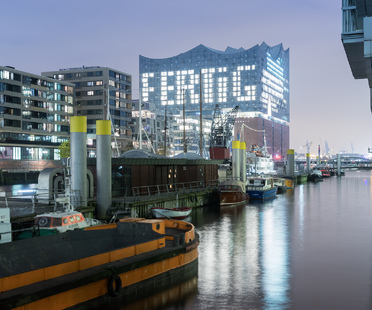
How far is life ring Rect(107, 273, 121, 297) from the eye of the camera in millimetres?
17984

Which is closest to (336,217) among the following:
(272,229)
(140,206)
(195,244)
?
(272,229)

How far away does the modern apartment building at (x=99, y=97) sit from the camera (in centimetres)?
14400

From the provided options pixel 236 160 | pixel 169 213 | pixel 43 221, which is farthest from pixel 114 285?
pixel 236 160

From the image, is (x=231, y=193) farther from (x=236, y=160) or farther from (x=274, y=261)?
(x=274, y=261)

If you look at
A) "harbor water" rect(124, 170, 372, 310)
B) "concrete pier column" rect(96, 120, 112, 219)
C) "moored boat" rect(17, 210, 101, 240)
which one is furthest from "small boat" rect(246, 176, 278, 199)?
"moored boat" rect(17, 210, 101, 240)

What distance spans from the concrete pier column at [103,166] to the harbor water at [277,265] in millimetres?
8462

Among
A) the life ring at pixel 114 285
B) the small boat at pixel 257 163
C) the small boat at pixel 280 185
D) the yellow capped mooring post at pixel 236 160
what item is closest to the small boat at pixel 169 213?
the life ring at pixel 114 285

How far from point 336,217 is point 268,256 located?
24.4 meters

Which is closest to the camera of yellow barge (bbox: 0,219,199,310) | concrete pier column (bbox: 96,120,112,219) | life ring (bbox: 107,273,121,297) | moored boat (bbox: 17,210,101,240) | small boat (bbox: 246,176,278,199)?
yellow barge (bbox: 0,219,199,310)

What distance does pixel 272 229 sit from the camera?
41.6 meters

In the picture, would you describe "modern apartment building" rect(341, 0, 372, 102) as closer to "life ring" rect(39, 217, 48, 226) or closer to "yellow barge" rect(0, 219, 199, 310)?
"yellow barge" rect(0, 219, 199, 310)

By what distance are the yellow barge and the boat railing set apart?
18.8 metres

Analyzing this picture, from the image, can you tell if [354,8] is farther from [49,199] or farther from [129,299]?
[49,199]

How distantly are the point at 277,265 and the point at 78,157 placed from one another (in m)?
16.9
